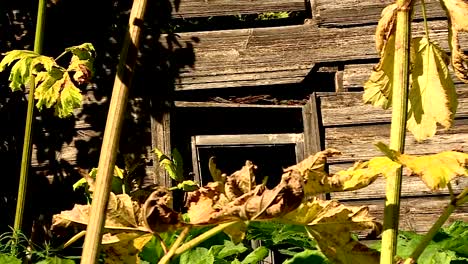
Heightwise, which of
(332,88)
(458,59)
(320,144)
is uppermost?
(458,59)

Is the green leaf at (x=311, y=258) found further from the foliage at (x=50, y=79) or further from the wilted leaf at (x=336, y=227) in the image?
the foliage at (x=50, y=79)

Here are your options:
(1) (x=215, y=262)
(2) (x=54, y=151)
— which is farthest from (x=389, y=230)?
(2) (x=54, y=151)

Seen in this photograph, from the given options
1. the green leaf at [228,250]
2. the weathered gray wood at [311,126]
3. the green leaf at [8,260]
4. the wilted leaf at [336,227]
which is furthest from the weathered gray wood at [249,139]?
the wilted leaf at [336,227]

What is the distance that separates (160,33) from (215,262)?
361 centimetres

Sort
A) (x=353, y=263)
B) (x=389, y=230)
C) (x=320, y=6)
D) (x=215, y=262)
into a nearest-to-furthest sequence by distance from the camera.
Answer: (x=389, y=230)
(x=353, y=263)
(x=215, y=262)
(x=320, y=6)

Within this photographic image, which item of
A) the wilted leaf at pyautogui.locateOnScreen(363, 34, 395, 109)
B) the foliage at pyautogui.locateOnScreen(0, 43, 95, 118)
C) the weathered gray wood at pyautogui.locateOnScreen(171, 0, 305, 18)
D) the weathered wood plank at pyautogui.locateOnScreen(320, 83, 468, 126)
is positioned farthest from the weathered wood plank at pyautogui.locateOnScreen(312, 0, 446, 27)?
the wilted leaf at pyautogui.locateOnScreen(363, 34, 395, 109)

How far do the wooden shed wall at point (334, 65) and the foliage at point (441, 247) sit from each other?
3.10 metres

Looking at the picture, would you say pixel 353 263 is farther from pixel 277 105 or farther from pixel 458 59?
pixel 277 105

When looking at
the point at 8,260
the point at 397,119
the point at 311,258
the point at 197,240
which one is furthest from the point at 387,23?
the point at 8,260

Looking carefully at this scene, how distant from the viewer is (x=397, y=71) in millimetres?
714

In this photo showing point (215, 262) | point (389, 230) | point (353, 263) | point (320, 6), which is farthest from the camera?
point (320, 6)

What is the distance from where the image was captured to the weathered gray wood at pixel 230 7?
5305 millimetres

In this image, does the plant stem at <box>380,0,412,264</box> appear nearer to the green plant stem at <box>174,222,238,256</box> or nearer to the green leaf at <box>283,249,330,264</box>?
the green plant stem at <box>174,222,238,256</box>

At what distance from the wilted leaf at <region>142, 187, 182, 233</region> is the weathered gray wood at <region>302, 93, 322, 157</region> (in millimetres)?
4623
